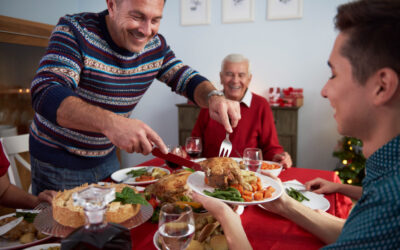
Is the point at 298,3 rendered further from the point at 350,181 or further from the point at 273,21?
the point at 350,181

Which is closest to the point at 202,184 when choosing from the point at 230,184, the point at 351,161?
the point at 230,184

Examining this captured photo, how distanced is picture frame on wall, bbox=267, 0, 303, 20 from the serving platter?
→ 4.25 m

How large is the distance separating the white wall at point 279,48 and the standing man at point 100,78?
2945mm

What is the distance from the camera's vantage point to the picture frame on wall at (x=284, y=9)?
449 cm

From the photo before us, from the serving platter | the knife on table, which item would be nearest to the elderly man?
the knife on table

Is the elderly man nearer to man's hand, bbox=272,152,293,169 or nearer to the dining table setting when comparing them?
man's hand, bbox=272,152,293,169

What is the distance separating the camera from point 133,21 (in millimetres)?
1635

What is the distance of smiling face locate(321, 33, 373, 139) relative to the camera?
90 centimetres

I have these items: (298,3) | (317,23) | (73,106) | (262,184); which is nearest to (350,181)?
(317,23)

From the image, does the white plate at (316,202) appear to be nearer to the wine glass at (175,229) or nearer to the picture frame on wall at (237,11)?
the wine glass at (175,229)

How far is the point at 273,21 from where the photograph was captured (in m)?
4.66

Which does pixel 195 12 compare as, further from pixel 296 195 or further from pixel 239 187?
pixel 239 187

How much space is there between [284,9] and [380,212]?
4412 mm

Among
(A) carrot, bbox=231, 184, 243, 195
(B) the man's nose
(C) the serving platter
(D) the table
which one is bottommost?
(D) the table
